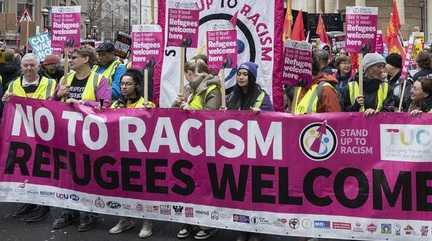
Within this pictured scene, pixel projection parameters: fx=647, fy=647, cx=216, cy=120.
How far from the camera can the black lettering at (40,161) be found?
23.5ft

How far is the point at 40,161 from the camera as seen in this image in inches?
283

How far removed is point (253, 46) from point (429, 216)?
9.58ft

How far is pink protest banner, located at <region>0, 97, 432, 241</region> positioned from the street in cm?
26

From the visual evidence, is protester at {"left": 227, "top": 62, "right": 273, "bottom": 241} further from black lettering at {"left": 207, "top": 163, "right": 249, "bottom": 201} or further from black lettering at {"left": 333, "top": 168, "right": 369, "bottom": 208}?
black lettering at {"left": 333, "top": 168, "right": 369, "bottom": 208}

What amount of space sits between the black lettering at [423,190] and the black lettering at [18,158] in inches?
163

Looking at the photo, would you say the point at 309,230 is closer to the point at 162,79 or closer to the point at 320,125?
the point at 320,125

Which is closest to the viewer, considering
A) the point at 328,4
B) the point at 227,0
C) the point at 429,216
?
the point at 429,216

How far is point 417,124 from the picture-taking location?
573cm

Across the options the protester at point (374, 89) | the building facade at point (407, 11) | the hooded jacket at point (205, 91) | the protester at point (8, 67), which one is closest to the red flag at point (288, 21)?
the protester at point (374, 89)

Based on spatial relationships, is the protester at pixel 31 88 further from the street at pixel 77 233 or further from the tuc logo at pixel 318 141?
the tuc logo at pixel 318 141

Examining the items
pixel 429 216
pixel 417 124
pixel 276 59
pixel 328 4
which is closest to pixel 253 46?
pixel 276 59

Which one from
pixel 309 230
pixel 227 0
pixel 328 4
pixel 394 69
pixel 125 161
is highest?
pixel 328 4

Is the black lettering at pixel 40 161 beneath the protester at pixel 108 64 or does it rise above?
beneath

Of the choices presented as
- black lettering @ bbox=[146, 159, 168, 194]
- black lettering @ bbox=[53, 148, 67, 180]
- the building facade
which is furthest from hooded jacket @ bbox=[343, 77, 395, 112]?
the building facade
